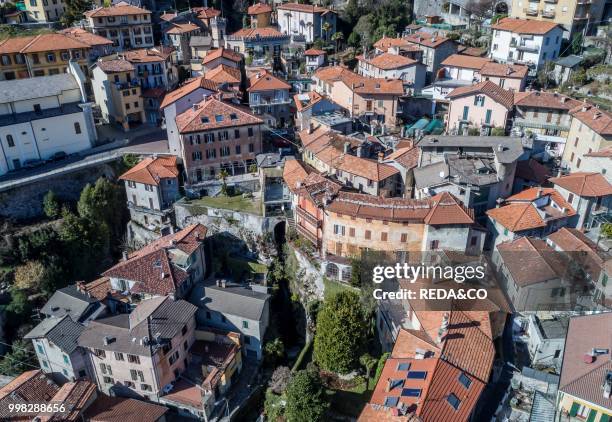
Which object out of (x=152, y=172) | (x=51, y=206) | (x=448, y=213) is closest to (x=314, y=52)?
(x=152, y=172)

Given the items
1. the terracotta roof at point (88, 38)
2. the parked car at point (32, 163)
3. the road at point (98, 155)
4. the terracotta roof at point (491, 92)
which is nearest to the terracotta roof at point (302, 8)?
the terracotta roof at point (88, 38)

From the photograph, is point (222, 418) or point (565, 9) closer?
point (222, 418)

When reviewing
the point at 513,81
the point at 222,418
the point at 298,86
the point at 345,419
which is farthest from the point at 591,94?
the point at 222,418

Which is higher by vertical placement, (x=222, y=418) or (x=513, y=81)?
(x=513, y=81)

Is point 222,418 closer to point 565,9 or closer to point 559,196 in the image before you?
point 559,196

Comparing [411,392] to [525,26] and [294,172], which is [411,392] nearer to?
[294,172]

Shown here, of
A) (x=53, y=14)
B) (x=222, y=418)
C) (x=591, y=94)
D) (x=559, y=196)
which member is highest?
(x=53, y=14)

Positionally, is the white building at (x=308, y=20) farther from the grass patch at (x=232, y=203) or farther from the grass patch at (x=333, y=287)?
the grass patch at (x=333, y=287)
